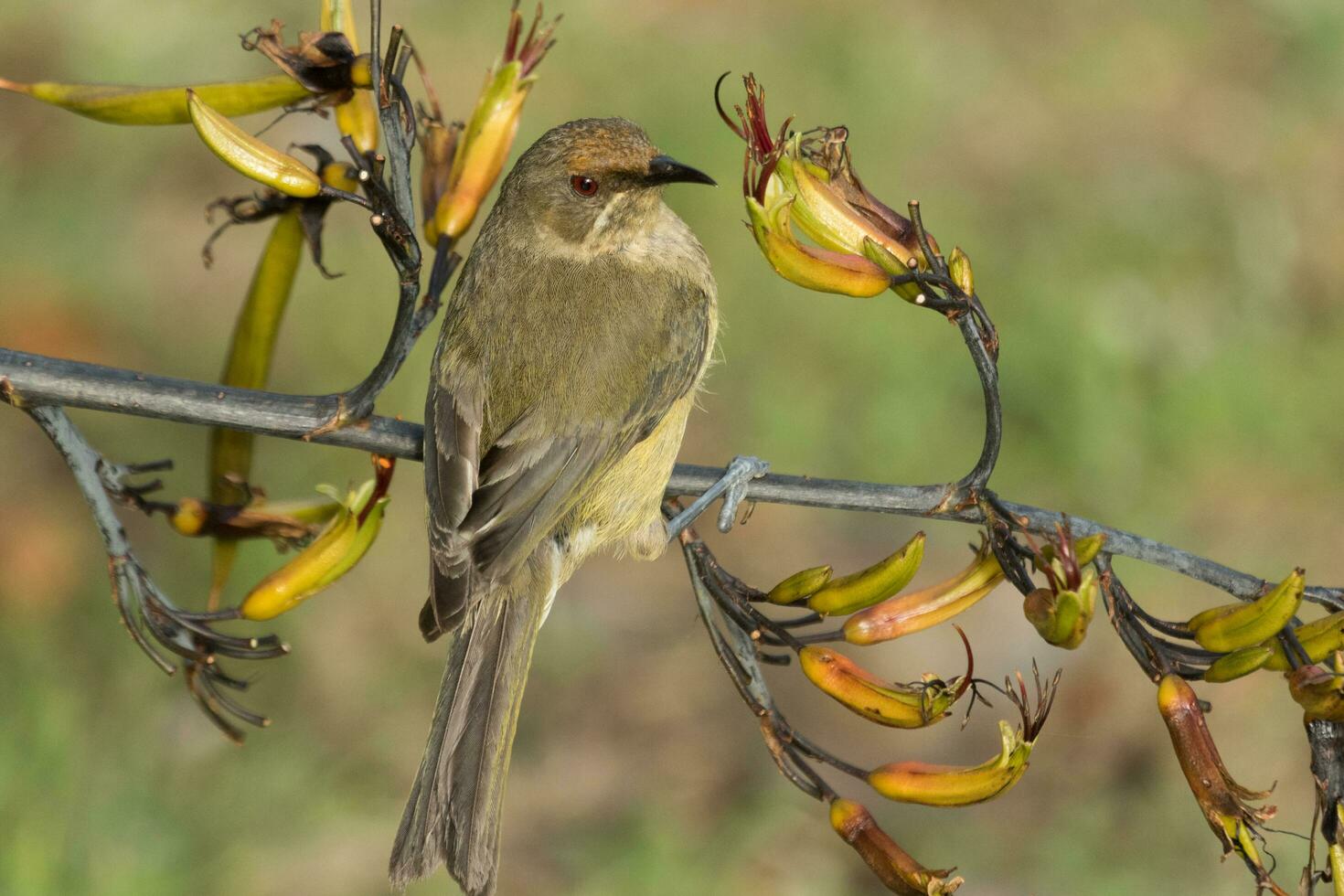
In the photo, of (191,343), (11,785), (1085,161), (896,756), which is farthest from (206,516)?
(1085,161)

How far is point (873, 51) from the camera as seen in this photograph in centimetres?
864

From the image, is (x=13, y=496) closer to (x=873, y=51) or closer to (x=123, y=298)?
(x=123, y=298)

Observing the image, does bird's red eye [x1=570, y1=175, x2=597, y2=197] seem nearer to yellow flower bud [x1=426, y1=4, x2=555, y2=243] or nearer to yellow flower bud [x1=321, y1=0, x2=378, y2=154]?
yellow flower bud [x1=426, y1=4, x2=555, y2=243]

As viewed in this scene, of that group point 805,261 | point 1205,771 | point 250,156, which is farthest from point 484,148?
point 1205,771

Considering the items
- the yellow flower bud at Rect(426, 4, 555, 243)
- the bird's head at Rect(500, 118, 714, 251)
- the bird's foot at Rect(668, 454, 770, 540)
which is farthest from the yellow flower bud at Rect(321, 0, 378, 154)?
the bird's head at Rect(500, 118, 714, 251)

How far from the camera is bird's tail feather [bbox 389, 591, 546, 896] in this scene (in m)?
2.93

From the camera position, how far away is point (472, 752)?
3.18 metres

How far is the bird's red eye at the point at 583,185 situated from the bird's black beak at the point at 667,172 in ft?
0.59

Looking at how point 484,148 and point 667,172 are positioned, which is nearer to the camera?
point 484,148

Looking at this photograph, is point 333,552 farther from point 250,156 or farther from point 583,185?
point 583,185

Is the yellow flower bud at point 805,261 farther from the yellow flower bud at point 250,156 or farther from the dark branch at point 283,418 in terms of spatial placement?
the yellow flower bud at point 250,156

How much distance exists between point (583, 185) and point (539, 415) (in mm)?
704

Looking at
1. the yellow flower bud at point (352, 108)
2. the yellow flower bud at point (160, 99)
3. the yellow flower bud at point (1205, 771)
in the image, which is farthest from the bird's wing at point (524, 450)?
the yellow flower bud at point (1205, 771)

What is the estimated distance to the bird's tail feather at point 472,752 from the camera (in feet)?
9.60
